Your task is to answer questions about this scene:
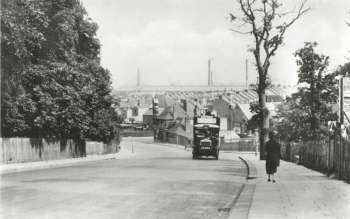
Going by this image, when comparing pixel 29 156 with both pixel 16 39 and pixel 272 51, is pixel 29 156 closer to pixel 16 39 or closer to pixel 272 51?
pixel 16 39

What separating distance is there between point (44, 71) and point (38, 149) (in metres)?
5.00

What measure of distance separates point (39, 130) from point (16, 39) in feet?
42.5

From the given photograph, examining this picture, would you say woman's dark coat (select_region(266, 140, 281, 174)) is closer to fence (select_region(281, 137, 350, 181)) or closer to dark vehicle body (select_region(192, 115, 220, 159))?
fence (select_region(281, 137, 350, 181))

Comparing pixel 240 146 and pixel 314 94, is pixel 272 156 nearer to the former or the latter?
pixel 314 94

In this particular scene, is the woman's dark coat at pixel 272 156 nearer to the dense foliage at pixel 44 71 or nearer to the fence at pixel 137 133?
the dense foliage at pixel 44 71

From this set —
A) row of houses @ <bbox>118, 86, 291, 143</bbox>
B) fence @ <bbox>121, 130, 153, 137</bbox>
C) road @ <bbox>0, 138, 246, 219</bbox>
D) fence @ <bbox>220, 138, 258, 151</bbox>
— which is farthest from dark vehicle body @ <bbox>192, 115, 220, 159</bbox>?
fence @ <bbox>121, 130, 153, 137</bbox>

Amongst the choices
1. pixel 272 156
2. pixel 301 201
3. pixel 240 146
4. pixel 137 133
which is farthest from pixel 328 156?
pixel 137 133

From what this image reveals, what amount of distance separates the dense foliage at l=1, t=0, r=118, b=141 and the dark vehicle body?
319 inches

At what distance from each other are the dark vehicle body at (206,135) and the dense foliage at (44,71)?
26.6 ft

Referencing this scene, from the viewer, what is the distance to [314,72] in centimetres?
4375

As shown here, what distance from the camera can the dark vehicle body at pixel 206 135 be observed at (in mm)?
46656

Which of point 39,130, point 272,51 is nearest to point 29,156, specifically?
point 39,130

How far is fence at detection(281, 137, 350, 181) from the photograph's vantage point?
20.1m

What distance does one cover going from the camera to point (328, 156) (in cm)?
2433
